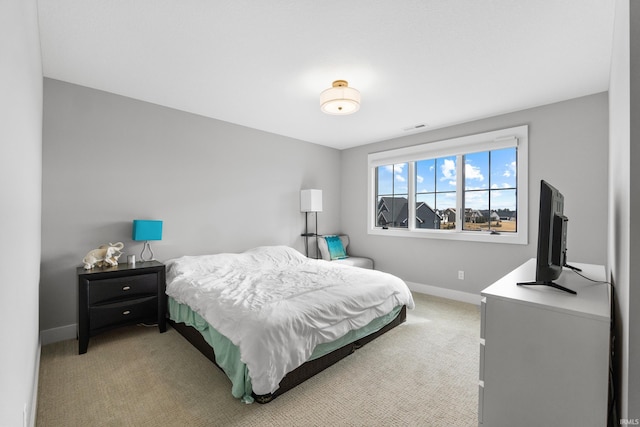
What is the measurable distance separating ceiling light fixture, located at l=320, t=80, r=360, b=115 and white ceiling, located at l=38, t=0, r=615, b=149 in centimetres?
11

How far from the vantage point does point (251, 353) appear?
1801 mm

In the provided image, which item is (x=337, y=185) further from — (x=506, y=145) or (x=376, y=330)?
(x=376, y=330)

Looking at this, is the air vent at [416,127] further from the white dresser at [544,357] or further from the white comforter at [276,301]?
the white dresser at [544,357]

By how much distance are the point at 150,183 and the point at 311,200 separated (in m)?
2.24

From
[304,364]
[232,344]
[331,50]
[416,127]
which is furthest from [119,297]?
[416,127]

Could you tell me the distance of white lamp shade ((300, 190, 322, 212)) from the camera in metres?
4.65

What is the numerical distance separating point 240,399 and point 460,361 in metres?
1.81

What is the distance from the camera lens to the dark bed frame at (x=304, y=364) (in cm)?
Result: 201

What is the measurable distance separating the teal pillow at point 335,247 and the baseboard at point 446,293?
1.21m

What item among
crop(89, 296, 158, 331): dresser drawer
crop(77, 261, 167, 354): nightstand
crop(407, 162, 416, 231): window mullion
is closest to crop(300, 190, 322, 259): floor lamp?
crop(407, 162, 416, 231): window mullion

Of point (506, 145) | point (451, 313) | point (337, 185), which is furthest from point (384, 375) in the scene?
point (337, 185)

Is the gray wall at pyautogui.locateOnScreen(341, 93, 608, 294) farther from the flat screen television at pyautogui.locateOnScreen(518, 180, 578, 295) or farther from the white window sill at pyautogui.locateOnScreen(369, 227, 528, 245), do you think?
the flat screen television at pyautogui.locateOnScreen(518, 180, 578, 295)

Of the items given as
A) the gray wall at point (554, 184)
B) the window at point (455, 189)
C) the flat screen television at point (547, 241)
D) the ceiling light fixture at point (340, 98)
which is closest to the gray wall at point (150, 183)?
the window at point (455, 189)

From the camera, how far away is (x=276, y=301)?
2.24m
